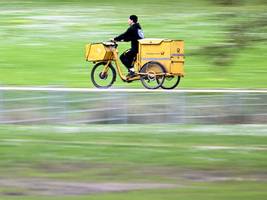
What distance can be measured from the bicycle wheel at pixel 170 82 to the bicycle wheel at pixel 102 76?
136cm

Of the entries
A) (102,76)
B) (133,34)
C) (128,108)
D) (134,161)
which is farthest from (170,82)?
(134,161)

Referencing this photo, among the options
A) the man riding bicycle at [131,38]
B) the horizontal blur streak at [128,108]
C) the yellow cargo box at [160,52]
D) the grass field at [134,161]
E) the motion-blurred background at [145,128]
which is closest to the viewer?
the motion-blurred background at [145,128]

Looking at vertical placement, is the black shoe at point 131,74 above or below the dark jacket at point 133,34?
below

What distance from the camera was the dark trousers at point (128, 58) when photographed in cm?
2355

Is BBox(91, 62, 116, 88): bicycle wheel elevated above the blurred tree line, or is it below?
below

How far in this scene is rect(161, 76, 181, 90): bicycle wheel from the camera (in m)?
23.9

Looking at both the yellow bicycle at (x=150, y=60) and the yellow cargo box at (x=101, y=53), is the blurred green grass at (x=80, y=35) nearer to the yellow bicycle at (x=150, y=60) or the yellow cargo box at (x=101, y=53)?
the yellow bicycle at (x=150, y=60)

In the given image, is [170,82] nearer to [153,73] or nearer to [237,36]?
[153,73]

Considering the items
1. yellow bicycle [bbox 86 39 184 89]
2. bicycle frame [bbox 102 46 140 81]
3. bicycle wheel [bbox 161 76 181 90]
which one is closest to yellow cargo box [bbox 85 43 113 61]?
yellow bicycle [bbox 86 39 184 89]

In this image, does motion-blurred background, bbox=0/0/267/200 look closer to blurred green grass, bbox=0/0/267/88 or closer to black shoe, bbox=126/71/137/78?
blurred green grass, bbox=0/0/267/88

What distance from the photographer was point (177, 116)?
19281 millimetres

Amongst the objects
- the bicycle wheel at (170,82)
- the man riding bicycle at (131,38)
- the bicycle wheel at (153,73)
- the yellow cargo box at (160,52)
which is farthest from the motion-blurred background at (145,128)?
the yellow cargo box at (160,52)

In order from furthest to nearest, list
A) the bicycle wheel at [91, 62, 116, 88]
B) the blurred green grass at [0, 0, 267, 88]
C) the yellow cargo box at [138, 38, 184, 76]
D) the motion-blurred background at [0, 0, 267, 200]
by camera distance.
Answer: the blurred green grass at [0, 0, 267, 88], the bicycle wheel at [91, 62, 116, 88], the yellow cargo box at [138, 38, 184, 76], the motion-blurred background at [0, 0, 267, 200]

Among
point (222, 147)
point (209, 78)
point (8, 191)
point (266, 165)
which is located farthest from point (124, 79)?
point (8, 191)
